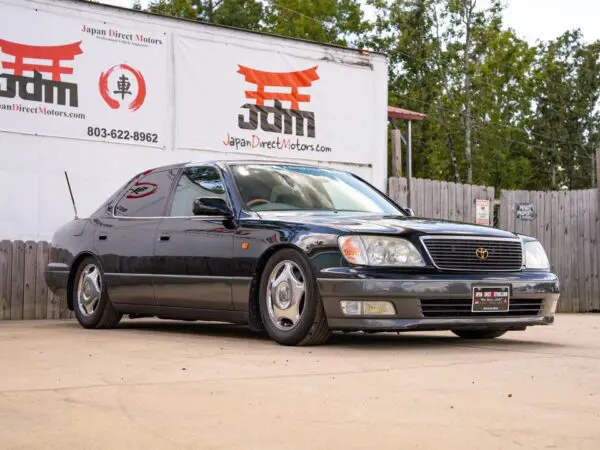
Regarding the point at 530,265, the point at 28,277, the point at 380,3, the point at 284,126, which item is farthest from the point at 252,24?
the point at 530,265

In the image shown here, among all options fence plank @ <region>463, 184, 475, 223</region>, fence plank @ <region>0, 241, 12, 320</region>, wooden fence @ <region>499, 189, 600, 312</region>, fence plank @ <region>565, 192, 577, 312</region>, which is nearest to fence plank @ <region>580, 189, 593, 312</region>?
wooden fence @ <region>499, 189, 600, 312</region>

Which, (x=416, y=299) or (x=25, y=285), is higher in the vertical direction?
(x=416, y=299)

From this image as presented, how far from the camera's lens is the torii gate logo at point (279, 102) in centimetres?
1530

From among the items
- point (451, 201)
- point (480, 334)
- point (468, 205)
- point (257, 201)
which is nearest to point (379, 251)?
point (257, 201)

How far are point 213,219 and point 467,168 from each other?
153 feet

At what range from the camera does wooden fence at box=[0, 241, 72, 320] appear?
488 inches

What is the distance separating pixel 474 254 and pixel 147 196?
3351 mm

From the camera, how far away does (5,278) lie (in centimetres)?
1239

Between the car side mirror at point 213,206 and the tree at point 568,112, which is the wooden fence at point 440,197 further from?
the tree at point 568,112

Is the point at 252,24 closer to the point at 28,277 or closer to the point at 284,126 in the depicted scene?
the point at 284,126

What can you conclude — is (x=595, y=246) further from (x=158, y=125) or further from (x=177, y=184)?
(x=177, y=184)

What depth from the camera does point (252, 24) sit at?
55.8m

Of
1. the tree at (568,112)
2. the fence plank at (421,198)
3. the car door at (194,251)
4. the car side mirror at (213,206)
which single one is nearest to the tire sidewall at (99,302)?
the car door at (194,251)

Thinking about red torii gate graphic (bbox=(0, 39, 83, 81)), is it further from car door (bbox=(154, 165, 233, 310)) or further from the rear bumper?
car door (bbox=(154, 165, 233, 310))
